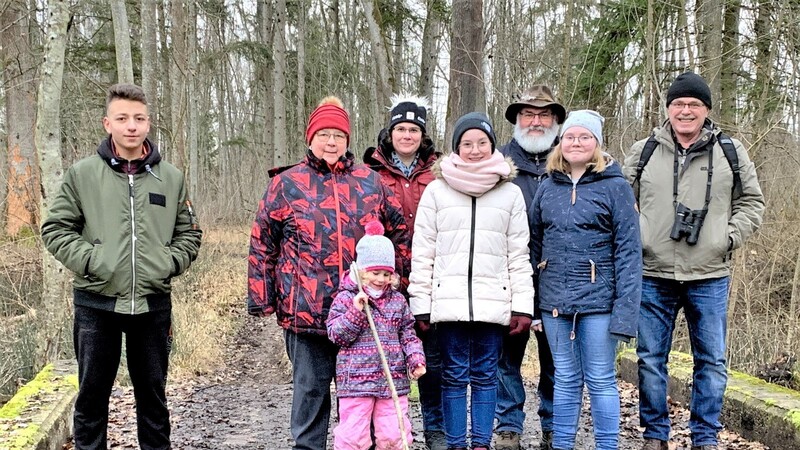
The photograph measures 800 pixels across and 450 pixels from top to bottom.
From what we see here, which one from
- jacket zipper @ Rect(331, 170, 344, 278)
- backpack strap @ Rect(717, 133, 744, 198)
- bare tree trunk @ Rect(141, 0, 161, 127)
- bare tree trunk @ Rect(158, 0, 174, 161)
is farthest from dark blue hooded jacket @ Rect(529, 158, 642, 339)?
bare tree trunk @ Rect(158, 0, 174, 161)

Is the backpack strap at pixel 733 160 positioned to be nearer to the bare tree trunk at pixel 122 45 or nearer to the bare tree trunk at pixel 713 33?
the bare tree trunk at pixel 713 33

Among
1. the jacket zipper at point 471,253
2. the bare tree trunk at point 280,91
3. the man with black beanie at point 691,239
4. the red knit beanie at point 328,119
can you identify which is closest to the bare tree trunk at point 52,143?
the red knit beanie at point 328,119

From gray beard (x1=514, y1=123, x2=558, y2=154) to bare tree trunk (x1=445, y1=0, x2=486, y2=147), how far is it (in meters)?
2.36

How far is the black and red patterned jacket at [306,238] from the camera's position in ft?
11.6

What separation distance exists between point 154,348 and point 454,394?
1720mm

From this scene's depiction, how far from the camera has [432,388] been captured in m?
4.15

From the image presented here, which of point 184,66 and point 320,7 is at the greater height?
point 320,7

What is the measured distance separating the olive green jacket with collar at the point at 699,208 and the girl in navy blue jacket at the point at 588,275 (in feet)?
1.31

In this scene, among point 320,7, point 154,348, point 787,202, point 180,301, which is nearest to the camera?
point 154,348

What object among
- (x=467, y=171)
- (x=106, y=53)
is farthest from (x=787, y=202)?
(x=106, y=53)

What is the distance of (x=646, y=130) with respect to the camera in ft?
30.0

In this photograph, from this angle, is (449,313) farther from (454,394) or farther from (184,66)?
(184,66)

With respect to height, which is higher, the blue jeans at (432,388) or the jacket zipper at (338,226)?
the jacket zipper at (338,226)

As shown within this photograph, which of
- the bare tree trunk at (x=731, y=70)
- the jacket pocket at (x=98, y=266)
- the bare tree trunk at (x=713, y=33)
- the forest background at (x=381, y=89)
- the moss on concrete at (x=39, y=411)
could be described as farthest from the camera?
the bare tree trunk at (x=731, y=70)
